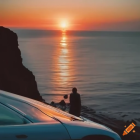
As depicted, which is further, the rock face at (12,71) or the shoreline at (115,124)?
the rock face at (12,71)

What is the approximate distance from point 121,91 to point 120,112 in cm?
1634

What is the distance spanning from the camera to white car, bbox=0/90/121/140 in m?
3.15

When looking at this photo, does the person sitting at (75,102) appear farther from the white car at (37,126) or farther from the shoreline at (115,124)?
the white car at (37,126)

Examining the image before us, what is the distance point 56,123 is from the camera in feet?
11.3

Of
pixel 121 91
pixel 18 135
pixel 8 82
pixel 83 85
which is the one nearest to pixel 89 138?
pixel 18 135

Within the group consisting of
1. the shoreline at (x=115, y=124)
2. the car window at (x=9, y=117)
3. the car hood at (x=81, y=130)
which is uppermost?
the car window at (x=9, y=117)

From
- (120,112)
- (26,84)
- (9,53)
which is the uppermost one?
(9,53)

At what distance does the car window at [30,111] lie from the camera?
3.44 m

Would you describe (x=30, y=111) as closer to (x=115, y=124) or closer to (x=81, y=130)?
(x=81, y=130)

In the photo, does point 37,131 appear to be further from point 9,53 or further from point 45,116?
point 9,53

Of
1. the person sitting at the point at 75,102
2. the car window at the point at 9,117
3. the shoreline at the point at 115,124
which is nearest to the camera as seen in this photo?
the car window at the point at 9,117

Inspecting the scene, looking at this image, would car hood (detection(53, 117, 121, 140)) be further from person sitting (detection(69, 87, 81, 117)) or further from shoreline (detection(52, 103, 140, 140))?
shoreline (detection(52, 103, 140, 140))

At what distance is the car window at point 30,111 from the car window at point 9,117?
108 millimetres

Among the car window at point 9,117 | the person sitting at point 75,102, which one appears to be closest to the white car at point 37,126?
the car window at point 9,117
